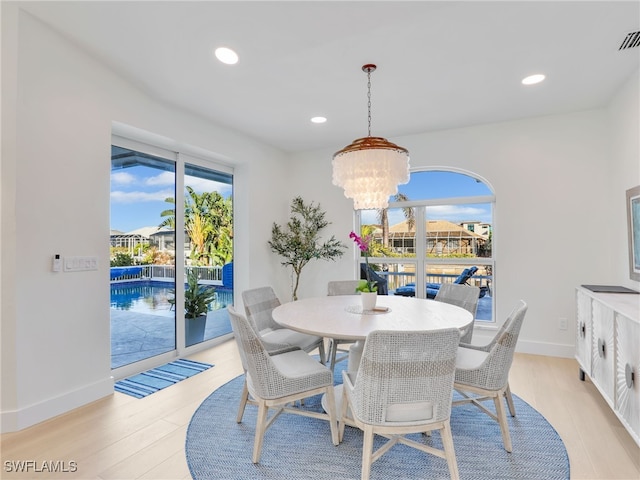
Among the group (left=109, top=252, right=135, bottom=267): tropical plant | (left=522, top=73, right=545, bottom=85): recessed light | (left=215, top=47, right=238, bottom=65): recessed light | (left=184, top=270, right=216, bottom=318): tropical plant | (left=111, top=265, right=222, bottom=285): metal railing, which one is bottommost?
(left=184, top=270, right=216, bottom=318): tropical plant

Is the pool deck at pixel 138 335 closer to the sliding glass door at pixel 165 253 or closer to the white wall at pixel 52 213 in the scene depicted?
the sliding glass door at pixel 165 253

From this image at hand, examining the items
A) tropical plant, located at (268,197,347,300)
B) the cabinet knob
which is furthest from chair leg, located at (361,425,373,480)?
tropical plant, located at (268,197,347,300)

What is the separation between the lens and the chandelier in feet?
8.39

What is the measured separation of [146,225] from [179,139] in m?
0.96

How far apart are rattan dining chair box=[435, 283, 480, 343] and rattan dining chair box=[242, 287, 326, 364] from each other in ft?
4.00

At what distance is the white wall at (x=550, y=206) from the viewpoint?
3486mm

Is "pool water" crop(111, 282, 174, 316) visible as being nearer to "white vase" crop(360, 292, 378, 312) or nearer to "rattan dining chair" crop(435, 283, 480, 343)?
"white vase" crop(360, 292, 378, 312)

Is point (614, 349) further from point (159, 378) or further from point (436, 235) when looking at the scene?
point (159, 378)

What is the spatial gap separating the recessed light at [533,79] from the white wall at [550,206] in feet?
3.14

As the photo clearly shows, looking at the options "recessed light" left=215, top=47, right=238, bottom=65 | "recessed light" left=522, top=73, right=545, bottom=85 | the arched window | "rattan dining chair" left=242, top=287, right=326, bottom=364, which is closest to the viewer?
"recessed light" left=215, top=47, right=238, bottom=65

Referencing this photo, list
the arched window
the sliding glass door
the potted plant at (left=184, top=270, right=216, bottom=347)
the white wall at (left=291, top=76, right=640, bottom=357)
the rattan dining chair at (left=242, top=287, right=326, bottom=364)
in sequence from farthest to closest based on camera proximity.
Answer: the arched window
the potted plant at (left=184, top=270, right=216, bottom=347)
the white wall at (left=291, top=76, right=640, bottom=357)
the sliding glass door
the rattan dining chair at (left=242, top=287, right=326, bottom=364)

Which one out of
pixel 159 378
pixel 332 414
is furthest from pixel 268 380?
pixel 159 378

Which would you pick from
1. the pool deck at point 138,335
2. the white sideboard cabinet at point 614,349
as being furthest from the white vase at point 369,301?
the pool deck at point 138,335

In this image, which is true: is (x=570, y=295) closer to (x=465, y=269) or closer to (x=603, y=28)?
(x=465, y=269)
